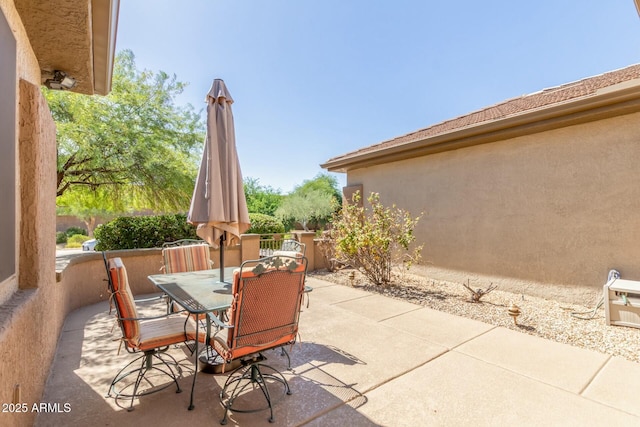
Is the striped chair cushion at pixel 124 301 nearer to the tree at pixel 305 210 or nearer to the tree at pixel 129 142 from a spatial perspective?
the tree at pixel 129 142

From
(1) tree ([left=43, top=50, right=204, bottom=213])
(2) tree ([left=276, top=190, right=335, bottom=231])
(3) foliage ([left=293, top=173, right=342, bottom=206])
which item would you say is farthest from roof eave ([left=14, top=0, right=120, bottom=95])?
(3) foliage ([left=293, top=173, right=342, bottom=206])

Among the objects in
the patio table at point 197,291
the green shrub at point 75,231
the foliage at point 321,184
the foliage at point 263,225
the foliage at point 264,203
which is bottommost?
the patio table at point 197,291

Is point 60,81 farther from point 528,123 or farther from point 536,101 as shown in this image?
point 536,101

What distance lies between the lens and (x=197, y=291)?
3521mm

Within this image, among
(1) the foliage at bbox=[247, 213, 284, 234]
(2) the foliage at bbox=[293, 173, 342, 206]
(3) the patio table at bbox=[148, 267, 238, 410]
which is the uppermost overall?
(2) the foliage at bbox=[293, 173, 342, 206]

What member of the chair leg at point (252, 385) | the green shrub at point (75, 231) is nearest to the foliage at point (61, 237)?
the green shrub at point (75, 231)

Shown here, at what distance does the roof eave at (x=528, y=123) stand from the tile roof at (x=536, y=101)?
136 millimetres

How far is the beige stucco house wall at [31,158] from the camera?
2.03 metres

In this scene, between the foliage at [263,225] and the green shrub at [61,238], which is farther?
the green shrub at [61,238]

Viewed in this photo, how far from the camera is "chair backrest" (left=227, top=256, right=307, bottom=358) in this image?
8.14 ft

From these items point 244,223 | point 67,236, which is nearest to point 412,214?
point 244,223

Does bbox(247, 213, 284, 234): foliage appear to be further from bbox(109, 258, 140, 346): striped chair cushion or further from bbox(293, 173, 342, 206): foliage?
bbox(293, 173, 342, 206): foliage

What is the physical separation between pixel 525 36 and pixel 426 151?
524cm

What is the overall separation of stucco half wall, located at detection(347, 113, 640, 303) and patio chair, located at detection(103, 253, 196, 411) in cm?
653
